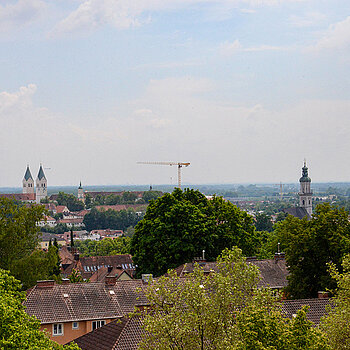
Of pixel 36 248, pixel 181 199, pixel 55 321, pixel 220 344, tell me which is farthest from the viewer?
pixel 181 199

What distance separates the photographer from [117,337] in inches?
1155

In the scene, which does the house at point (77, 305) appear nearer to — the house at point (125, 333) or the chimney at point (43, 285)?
the chimney at point (43, 285)

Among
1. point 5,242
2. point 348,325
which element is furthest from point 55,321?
point 348,325

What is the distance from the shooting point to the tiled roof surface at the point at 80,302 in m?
36.2

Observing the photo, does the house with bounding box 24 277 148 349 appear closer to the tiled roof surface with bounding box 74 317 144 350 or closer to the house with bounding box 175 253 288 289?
the tiled roof surface with bounding box 74 317 144 350

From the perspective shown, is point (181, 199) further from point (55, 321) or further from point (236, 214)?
point (55, 321)

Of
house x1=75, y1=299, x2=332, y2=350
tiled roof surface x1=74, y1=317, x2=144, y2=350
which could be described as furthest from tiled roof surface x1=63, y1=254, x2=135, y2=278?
tiled roof surface x1=74, y1=317, x2=144, y2=350

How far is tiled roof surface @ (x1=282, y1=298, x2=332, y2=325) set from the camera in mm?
31828

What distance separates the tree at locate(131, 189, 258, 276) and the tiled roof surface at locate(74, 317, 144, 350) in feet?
70.0

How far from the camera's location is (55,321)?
3566 centimetres

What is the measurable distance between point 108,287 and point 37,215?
35.5ft

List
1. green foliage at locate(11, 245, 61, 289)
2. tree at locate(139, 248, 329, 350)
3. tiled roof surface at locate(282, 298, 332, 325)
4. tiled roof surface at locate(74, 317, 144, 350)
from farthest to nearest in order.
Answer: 1. green foliage at locate(11, 245, 61, 289)
2. tiled roof surface at locate(282, 298, 332, 325)
3. tiled roof surface at locate(74, 317, 144, 350)
4. tree at locate(139, 248, 329, 350)

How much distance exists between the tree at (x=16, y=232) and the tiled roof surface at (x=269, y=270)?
11.7 meters

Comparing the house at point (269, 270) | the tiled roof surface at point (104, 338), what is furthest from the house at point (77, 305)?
the house at point (269, 270)
